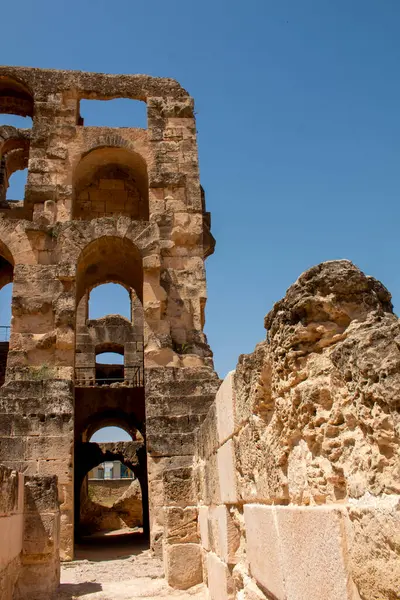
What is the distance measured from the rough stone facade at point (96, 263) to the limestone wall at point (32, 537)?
2.20 meters

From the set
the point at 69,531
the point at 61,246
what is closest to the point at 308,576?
the point at 69,531

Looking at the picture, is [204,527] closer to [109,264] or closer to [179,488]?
[179,488]

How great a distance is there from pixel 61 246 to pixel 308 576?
27.5ft

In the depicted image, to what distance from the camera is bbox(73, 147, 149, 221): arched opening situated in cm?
1211

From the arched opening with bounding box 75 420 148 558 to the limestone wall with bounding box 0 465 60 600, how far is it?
368 centimetres

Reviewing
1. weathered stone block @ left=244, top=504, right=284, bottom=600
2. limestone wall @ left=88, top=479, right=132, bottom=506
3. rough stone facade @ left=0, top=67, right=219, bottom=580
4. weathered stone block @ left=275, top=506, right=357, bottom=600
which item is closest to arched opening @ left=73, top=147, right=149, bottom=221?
rough stone facade @ left=0, top=67, right=219, bottom=580

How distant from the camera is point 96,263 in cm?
1100

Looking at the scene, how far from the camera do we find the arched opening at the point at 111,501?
12.6 meters

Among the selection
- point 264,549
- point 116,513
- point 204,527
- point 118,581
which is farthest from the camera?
point 116,513

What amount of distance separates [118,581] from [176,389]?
2.90 metres

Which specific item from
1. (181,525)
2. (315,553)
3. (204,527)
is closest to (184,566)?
(181,525)

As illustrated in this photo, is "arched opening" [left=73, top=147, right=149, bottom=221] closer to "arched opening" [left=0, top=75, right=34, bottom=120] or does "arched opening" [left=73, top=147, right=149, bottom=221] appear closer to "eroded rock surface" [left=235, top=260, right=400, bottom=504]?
"arched opening" [left=0, top=75, right=34, bottom=120]

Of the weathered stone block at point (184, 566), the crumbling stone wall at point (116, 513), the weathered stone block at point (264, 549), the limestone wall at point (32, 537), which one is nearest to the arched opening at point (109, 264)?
the limestone wall at point (32, 537)

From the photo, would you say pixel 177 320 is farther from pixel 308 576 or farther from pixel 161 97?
pixel 308 576
